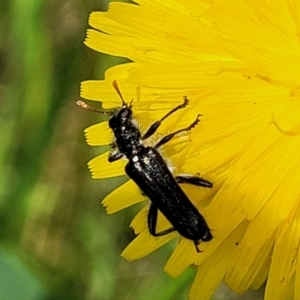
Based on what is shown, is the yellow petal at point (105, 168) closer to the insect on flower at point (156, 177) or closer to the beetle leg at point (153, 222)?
the insect on flower at point (156, 177)

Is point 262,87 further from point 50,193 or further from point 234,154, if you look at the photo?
A: point 50,193

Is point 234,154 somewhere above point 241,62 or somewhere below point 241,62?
below

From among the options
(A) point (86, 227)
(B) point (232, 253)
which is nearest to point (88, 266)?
(A) point (86, 227)

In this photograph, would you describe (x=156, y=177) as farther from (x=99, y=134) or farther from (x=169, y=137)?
(x=99, y=134)

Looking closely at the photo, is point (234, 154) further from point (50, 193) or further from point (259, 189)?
point (50, 193)

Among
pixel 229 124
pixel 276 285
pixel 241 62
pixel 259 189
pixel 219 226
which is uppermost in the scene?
pixel 241 62

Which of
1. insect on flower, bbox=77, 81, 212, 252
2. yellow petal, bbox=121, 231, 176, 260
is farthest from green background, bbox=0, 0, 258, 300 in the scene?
insect on flower, bbox=77, 81, 212, 252

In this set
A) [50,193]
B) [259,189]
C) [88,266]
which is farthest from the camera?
[50,193]

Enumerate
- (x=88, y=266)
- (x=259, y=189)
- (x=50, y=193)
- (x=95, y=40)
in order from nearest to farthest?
(x=259, y=189), (x=95, y=40), (x=88, y=266), (x=50, y=193)

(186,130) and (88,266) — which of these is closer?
(186,130)
